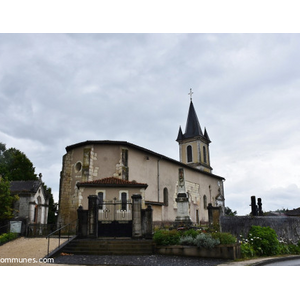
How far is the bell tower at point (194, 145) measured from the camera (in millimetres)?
50531

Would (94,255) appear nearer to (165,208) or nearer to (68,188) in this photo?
(68,188)

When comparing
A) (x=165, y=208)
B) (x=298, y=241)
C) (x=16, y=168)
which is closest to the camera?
(x=298, y=241)

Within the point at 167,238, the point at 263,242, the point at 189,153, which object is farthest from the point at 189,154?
the point at 167,238

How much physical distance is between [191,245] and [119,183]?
9.21 m

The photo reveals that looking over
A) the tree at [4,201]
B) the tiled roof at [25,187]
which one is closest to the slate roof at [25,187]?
the tiled roof at [25,187]

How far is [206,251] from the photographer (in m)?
11.4

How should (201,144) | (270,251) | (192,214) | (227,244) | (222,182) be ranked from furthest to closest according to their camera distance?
(201,144)
(222,182)
(192,214)
(270,251)
(227,244)

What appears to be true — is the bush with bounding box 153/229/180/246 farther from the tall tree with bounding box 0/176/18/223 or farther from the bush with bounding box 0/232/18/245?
the tall tree with bounding box 0/176/18/223

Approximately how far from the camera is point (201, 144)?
169ft

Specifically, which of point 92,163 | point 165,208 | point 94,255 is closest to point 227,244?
point 94,255

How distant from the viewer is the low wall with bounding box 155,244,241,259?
10984mm

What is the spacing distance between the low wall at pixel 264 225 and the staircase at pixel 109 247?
4773 mm

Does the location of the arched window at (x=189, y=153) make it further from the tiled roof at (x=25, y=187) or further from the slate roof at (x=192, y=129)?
the tiled roof at (x=25, y=187)

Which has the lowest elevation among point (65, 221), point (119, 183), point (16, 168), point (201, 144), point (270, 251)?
point (270, 251)
